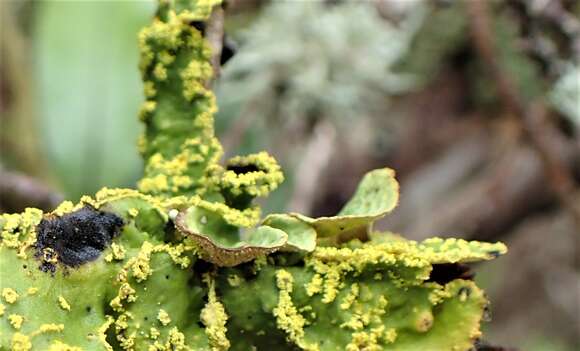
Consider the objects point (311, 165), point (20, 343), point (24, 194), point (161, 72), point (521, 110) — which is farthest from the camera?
point (311, 165)

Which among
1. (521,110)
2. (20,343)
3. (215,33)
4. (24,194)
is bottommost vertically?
(20,343)

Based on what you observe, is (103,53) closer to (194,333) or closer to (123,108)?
(123,108)

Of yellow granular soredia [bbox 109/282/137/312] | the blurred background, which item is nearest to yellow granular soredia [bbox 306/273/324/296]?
yellow granular soredia [bbox 109/282/137/312]

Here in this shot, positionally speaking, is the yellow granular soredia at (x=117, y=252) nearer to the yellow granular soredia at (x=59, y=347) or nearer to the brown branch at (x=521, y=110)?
the yellow granular soredia at (x=59, y=347)

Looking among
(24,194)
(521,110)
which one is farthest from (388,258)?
(521,110)

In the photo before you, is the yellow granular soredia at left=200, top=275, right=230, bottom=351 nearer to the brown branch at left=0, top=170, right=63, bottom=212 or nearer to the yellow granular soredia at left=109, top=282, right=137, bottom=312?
the yellow granular soredia at left=109, top=282, right=137, bottom=312

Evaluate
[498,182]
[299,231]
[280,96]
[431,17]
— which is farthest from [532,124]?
[299,231]

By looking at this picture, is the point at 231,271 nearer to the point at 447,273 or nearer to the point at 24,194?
the point at 447,273
